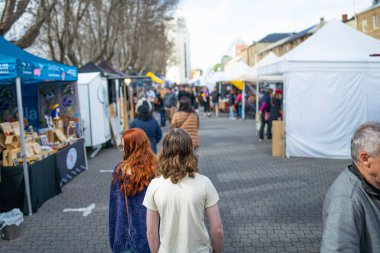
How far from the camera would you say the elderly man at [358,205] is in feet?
5.80

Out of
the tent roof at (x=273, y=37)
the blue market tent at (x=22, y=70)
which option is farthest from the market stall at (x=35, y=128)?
the tent roof at (x=273, y=37)

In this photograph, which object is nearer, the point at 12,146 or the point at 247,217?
the point at 247,217

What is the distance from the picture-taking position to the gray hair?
6.14ft

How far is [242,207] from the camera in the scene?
20.8 feet

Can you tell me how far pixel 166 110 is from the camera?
60.6ft

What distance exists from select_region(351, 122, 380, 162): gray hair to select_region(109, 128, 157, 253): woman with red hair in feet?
5.07

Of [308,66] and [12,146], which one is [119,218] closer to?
[12,146]

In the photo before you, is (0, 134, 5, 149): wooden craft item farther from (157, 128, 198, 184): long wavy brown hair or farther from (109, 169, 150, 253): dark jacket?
(157, 128, 198, 184): long wavy brown hair

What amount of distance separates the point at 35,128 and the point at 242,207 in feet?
17.6

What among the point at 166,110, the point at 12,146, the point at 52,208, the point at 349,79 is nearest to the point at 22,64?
the point at 12,146

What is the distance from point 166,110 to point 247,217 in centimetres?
1292

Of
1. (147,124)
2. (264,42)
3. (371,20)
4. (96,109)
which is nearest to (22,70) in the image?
(147,124)

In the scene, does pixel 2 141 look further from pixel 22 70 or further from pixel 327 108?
pixel 327 108

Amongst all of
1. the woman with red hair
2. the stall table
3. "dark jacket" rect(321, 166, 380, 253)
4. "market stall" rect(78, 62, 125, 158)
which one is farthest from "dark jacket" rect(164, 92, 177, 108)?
"dark jacket" rect(321, 166, 380, 253)
